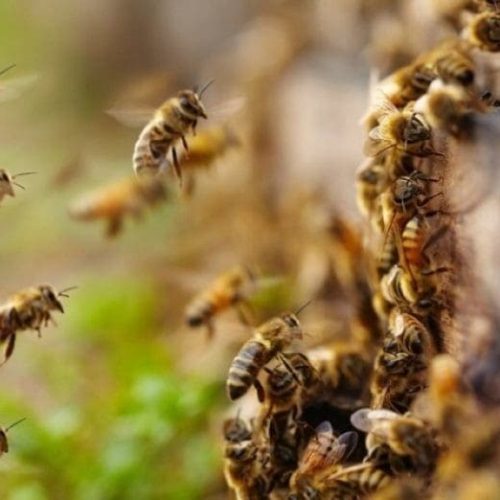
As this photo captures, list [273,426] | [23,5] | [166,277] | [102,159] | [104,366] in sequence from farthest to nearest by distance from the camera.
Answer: [23,5], [102,159], [166,277], [104,366], [273,426]

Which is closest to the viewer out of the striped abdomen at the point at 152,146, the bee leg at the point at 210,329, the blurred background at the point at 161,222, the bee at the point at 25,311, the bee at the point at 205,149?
the bee at the point at 25,311

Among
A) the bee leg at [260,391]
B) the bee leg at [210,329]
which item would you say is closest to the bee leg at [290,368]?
the bee leg at [260,391]

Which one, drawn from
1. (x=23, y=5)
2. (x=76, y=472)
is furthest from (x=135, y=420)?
(x=23, y=5)

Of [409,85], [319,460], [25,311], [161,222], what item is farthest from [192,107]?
[161,222]

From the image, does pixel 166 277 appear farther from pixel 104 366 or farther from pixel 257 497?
pixel 257 497

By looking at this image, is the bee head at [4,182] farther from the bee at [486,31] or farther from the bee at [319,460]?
the bee at [486,31]

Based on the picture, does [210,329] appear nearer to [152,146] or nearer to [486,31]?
[152,146]
